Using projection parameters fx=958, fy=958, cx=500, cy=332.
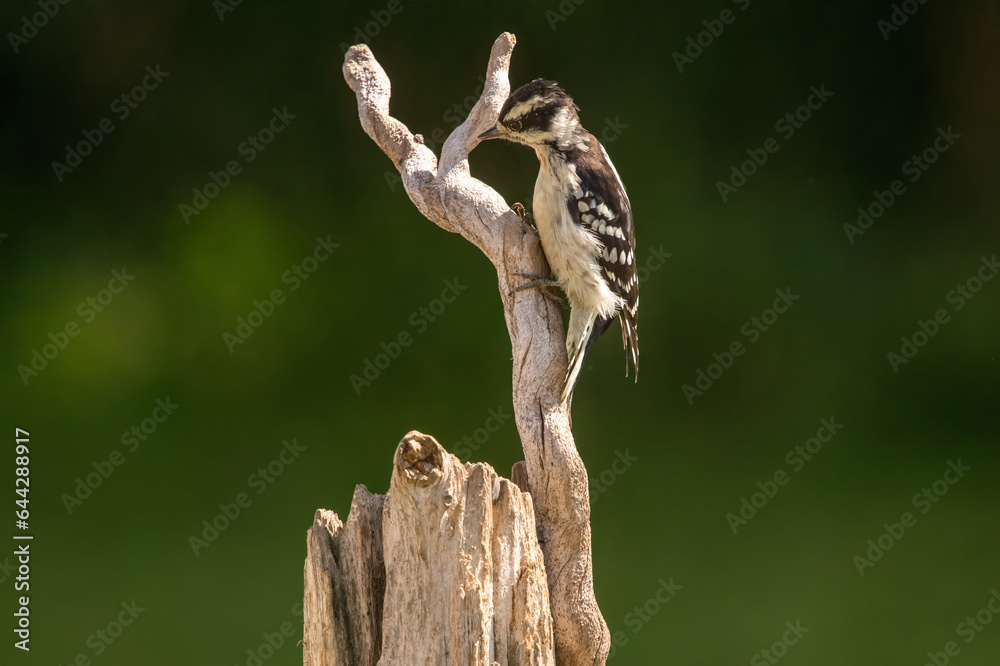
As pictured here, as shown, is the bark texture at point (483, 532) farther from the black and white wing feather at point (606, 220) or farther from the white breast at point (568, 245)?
the black and white wing feather at point (606, 220)

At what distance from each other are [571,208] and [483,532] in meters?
0.95

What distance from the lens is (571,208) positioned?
2701 mm

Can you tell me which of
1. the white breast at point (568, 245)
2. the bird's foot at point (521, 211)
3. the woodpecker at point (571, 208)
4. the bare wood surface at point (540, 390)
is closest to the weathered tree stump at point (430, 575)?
the bare wood surface at point (540, 390)

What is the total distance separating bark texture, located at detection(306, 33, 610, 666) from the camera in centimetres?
227

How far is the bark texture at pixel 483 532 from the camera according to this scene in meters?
2.27

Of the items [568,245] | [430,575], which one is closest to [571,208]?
[568,245]

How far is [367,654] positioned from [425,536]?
0.37 metres

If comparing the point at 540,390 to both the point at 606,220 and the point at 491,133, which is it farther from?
the point at 491,133

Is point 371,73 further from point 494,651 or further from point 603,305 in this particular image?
point 494,651

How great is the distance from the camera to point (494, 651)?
2.30 meters

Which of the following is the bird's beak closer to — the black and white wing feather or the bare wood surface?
the bare wood surface

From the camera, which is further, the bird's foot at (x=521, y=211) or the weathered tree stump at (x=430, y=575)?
the bird's foot at (x=521, y=211)

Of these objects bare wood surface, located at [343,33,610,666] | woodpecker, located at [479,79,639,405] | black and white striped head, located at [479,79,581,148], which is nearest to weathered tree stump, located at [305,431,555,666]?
bare wood surface, located at [343,33,610,666]

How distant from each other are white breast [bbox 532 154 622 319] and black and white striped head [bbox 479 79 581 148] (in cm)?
7
